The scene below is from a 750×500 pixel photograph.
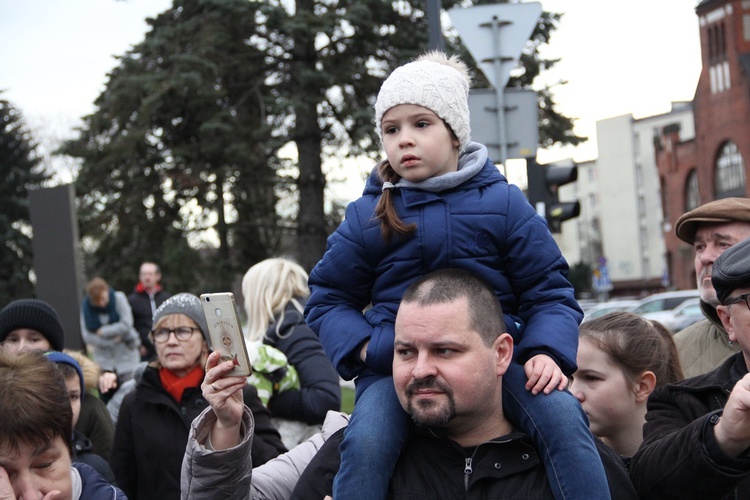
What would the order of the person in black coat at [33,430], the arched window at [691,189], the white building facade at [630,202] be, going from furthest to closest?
1. the white building facade at [630,202]
2. the arched window at [691,189]
3. the person in black coat at [33,430]

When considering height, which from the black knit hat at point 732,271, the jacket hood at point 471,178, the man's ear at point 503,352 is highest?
the jacket hood at point 471,178

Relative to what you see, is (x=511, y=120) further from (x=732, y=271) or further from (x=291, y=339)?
(x=732, y=271)

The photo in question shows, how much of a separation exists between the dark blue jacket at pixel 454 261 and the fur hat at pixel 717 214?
1611 millimetres

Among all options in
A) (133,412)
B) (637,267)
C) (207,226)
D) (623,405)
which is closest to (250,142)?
(207,226)

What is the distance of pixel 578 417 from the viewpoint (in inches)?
122

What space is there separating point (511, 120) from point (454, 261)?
5.77 metres

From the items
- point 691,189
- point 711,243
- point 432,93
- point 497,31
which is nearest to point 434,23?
point 497,31

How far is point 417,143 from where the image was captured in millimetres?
3502

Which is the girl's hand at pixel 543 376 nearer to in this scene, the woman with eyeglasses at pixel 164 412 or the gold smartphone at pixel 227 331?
the gold smartphone at pixel 227 331

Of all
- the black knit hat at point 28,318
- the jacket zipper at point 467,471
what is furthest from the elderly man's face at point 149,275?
the jacket zipper at point 467,471

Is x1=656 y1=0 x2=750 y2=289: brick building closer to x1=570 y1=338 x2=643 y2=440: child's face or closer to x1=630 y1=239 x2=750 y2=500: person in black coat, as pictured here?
x1=570 y1=338 x2=643 y2=440: child's face

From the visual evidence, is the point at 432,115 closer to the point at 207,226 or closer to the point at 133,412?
the point at 133,412

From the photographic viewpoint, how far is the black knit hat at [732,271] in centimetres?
326

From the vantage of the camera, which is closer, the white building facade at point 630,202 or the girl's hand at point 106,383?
the girl's hand at point 106,383
